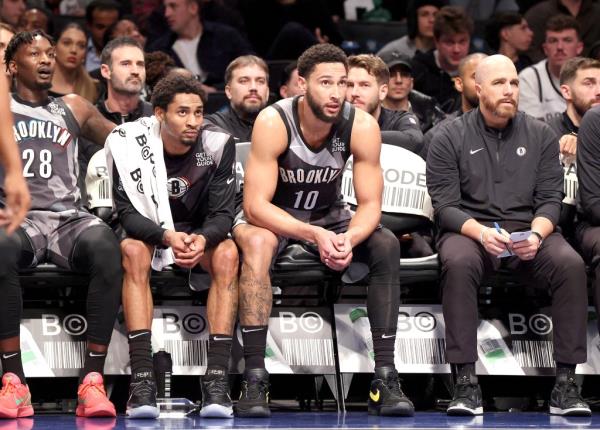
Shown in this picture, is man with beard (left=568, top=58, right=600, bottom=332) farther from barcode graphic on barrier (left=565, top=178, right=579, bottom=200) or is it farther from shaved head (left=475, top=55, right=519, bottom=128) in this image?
shaved head (left=475, top=55, right=519, bottom=128)

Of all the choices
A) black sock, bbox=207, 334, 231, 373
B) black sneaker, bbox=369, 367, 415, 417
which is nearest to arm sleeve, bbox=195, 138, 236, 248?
black sock, bbox=207, 334, 231, 373

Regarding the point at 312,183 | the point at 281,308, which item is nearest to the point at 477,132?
the point at 312,183

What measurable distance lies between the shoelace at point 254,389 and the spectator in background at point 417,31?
4.92 m

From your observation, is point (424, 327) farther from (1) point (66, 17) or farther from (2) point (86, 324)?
(1) point (66, 17)

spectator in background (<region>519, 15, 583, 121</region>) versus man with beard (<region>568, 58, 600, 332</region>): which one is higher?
spectator in background (<region>519, 15, 583, 121</region>)

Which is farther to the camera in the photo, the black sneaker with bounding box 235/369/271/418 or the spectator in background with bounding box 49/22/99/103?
the spectator in background with bounding box 49/22/99/103

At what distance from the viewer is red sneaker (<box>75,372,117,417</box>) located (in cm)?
635

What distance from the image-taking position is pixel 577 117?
799 centimetres

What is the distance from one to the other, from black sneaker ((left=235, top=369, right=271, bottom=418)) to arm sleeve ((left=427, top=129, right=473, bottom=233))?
1323 millimetres

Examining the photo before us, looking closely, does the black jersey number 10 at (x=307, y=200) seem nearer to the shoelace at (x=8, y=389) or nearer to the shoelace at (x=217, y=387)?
the shoelace at (x=217, y=387)

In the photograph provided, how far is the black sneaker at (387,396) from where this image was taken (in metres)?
6.41

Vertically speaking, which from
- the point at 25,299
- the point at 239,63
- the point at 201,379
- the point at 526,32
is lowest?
the point at 201,379

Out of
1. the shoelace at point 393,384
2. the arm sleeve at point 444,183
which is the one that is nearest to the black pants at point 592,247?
the arm sleeve at point 444,183

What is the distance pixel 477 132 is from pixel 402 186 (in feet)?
1.78
